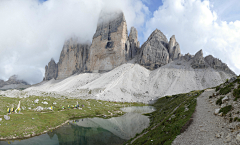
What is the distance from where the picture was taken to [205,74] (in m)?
96.0

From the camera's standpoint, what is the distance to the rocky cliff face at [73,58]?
172750 millimetres

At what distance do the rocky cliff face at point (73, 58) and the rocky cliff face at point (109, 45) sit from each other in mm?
31971

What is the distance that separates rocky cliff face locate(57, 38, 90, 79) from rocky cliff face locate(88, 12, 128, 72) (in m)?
32.0

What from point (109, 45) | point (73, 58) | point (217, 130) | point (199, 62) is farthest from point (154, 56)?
point (217, 130)

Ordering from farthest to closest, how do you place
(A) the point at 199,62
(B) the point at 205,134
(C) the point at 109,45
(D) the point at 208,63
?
(C) the point at 109,45 < (D) the point at 208,63 < (A) the point at 199,62 < (B) the point at 205,134

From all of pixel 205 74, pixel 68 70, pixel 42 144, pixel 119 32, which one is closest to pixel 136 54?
pixel 119 32

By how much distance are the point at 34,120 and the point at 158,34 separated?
146949 millimetres

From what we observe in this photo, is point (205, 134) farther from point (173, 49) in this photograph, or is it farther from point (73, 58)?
point (73, 58)

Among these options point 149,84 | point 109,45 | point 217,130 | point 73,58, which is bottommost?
point 217,130

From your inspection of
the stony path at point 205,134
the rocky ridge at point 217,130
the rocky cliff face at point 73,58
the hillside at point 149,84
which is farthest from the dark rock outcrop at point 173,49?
the stony path at point 205,134

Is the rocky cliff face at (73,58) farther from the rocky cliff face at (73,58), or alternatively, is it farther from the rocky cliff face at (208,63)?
the rocky cliff face at (208,63)

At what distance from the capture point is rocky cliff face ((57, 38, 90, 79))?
172750mm

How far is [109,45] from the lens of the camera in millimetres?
135250

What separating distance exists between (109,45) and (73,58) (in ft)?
229
